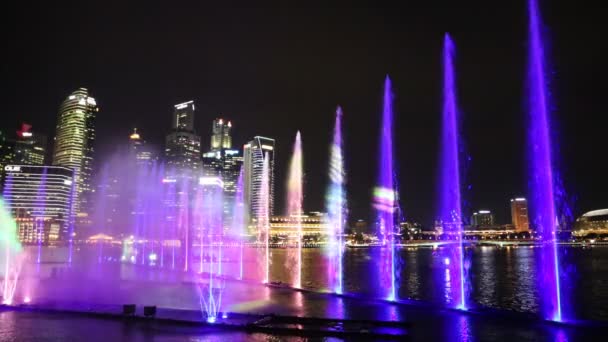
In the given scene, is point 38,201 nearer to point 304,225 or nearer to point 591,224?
point 304,225

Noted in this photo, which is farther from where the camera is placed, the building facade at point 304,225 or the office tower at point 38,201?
the building facade at point 304,225

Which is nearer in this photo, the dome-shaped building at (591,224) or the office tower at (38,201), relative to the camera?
the office tower at (38,201)

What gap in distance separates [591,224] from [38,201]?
196976 mm

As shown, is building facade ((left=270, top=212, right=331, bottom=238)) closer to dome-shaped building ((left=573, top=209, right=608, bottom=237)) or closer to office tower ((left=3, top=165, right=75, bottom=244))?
office tower ((left=3, top=165, right=75, bottom=244))

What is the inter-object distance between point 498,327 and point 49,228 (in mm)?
148905

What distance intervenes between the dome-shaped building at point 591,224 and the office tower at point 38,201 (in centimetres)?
18473

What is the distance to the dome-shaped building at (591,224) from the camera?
581 feet

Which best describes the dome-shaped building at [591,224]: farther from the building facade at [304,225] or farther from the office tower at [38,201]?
the office tower at [38,201]

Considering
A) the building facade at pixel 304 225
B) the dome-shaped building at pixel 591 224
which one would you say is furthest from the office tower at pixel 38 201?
the dome-shaped building at pixel 591 224

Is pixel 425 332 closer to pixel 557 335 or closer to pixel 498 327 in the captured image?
pixel 498 327

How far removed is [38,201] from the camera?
13938 cm

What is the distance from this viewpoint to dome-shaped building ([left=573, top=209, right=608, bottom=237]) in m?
177

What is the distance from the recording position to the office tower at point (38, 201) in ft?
438

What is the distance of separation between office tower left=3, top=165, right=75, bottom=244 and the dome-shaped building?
18473 centimetres
